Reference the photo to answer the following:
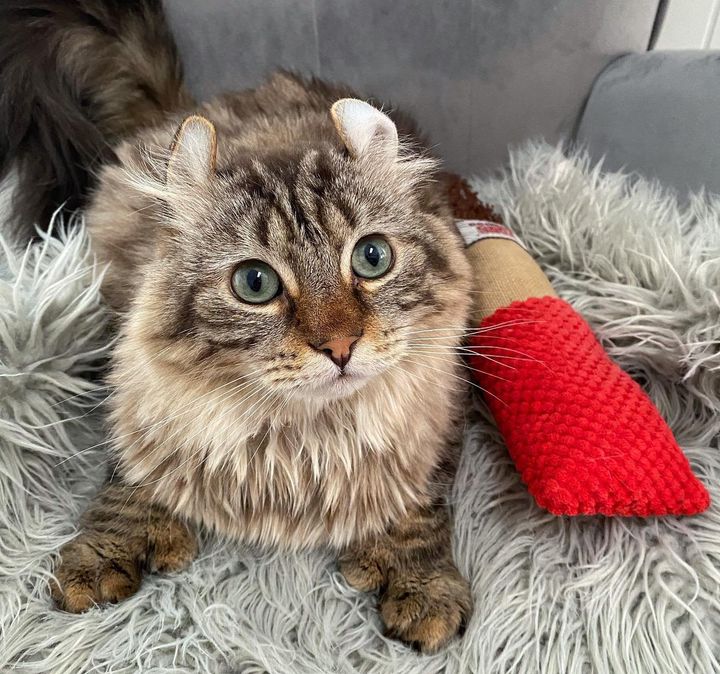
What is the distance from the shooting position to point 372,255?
0.73 m

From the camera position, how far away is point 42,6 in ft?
3.81

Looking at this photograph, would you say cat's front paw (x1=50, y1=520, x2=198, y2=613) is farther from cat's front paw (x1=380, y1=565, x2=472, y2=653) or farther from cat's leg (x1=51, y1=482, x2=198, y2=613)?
cat's front paw (x1=380, y1=565, x2=472, y2=653)

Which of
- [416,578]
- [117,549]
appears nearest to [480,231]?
[416,578]

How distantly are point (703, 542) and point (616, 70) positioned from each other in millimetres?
1114

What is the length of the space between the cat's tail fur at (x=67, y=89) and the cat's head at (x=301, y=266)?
53 cm

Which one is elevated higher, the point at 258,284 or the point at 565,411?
the point at 258,284

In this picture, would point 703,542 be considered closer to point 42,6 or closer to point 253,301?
point 253,301

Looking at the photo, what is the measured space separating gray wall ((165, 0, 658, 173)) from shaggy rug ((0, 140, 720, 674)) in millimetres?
483

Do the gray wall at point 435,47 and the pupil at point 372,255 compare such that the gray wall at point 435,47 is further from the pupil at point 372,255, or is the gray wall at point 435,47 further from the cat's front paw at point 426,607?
the cat's front paw at point 426,607

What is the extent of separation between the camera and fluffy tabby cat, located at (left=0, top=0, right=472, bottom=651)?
27.4 inches

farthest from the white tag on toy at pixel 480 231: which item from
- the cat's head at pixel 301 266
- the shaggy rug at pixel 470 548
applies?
the cat's head at pixel 301 266

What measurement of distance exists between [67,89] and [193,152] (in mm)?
657

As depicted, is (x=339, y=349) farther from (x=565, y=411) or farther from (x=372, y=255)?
(x=565, y=411)

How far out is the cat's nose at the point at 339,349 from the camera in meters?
0.65
